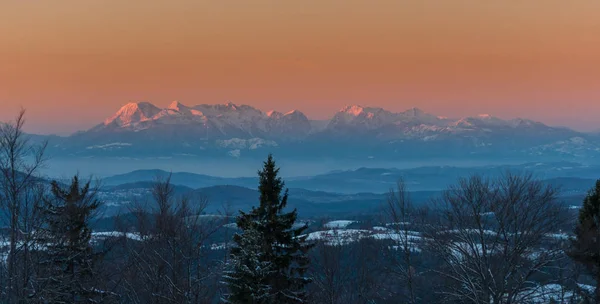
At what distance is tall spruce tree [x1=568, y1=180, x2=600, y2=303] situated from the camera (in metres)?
30.4

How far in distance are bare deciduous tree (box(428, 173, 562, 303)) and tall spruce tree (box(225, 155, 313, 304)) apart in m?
6.87

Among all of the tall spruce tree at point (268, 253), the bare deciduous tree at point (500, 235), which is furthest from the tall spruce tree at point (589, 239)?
the tall spruce tree at point (268, 253)

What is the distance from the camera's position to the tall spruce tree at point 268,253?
28188mm

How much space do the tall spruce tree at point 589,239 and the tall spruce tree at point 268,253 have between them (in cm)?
1344

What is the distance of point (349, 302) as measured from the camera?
174 feet

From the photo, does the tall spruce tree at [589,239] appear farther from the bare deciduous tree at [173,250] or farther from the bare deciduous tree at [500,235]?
the bare deciduous tree at [173,250]

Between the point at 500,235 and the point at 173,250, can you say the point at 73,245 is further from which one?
the point at 500,235

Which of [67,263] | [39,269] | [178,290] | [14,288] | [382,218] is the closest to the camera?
[14,288]

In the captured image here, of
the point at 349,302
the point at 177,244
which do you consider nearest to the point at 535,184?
the point at 177,244

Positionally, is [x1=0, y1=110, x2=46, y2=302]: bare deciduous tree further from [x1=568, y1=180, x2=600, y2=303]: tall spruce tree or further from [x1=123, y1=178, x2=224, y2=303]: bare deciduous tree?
[x1=568, y1=180, x2=600, y2=303]: tall spruce tree

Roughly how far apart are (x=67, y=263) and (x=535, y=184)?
2354cm

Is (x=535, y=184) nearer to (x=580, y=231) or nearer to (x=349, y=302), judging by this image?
(x=580, y=231)

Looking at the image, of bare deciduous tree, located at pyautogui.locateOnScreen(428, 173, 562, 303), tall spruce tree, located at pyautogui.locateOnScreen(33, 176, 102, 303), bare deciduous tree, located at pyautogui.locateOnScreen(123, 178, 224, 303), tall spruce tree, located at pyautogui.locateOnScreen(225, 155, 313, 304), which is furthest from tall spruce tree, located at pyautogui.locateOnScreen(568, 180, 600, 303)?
tall spruce tree, located at pyautogui.locateOnScreen(33, 176, 102, 303)

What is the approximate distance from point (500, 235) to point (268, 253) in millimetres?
10897
